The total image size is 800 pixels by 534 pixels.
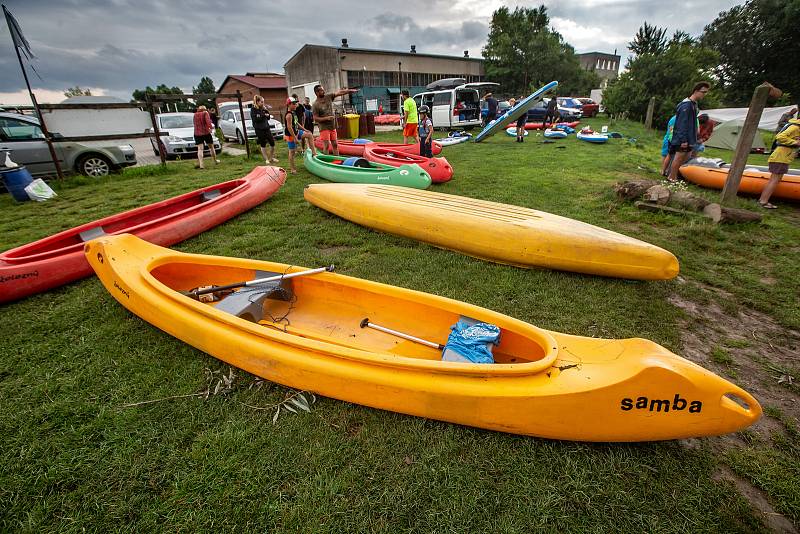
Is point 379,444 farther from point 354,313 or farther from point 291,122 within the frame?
point 291,122

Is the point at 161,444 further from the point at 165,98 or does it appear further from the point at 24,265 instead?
the point at 165,98

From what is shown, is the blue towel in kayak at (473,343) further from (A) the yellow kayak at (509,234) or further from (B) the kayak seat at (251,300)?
(A) the yellow kayak at (509,234)

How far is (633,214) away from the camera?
5.53 metres

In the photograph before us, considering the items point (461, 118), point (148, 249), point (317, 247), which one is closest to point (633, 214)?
point (317, 247)

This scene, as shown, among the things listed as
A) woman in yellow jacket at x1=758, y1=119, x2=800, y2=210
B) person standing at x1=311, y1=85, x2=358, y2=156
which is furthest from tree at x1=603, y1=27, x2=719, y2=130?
person standing at x1=311, y1=85, x2=358, y2=156

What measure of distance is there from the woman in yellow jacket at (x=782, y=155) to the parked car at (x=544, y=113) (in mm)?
14824

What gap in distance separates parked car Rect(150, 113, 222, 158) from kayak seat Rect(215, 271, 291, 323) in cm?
1096

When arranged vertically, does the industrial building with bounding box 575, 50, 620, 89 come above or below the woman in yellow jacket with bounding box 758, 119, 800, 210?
above

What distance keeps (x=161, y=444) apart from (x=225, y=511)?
2.18 ft

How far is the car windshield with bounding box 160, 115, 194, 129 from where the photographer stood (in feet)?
42.1

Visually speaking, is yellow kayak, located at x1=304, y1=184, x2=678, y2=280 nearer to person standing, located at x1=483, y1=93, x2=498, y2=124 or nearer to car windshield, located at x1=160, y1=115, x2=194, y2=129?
car windshield, located at x1=160, y1=115, x2=194, y2=129

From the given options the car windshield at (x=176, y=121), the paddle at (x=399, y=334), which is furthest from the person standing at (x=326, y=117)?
the car windshield at (x=176, y=121)

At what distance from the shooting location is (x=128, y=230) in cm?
412

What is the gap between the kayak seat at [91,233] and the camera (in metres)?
4.34
